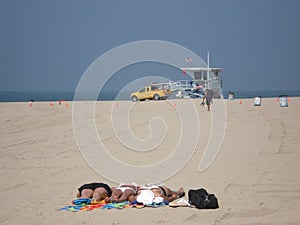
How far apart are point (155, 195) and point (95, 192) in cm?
115

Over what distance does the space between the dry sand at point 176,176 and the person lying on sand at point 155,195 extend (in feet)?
0.92

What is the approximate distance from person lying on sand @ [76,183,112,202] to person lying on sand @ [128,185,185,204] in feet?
1.76

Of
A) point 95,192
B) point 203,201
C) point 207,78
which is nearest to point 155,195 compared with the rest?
point 203,201

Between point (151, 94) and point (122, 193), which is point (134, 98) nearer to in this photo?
point (151, 94)

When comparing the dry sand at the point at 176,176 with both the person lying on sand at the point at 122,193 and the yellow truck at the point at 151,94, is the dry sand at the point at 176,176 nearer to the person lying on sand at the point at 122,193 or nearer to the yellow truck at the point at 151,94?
the person lying on sand at the point at 122,193

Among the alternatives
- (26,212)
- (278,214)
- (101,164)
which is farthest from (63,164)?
(278,214)

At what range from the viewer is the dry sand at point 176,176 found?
→ 6922 mm

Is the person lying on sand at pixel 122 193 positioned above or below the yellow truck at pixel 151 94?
below

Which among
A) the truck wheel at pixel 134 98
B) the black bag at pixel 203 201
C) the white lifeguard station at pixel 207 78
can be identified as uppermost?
the white lifeguard station at pixel 207 78

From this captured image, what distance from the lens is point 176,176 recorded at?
1020 cm

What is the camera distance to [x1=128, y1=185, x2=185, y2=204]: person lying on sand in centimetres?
762

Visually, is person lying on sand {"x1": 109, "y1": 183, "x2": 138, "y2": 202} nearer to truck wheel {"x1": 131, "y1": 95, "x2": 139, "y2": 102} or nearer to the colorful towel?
the colorful towel

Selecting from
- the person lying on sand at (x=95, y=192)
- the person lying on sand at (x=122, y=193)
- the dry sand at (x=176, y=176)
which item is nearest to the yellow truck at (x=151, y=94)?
the dry sand at (x=176, y=176)

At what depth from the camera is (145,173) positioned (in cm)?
1067
